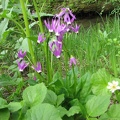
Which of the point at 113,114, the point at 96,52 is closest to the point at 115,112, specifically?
the point at 113,114

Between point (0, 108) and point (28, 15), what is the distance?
60 cm

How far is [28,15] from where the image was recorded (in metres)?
1.55

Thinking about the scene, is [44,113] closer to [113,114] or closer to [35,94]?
[35,94]

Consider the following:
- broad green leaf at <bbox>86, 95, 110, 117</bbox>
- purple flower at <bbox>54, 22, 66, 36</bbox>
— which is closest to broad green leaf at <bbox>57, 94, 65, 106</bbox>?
broad green leaf at <bbox>86, 95, 110, 117</bbox>

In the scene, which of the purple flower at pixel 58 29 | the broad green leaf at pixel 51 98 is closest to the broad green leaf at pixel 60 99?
the broad green leaf at pixel 51 98

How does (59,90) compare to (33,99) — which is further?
(59,90)

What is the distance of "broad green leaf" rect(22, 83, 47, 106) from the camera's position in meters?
1.15

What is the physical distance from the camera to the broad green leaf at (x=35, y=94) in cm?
115

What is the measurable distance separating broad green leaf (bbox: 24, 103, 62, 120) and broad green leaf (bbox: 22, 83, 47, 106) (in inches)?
4.6

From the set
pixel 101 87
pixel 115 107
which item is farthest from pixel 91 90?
pixel 115 107

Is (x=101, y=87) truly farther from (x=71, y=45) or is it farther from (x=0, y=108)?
(x=71, y=45)

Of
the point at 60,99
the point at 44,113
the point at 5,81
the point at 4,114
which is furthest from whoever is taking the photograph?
the point at 5,81

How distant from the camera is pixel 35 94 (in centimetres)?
117

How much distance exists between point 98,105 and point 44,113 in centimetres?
23
